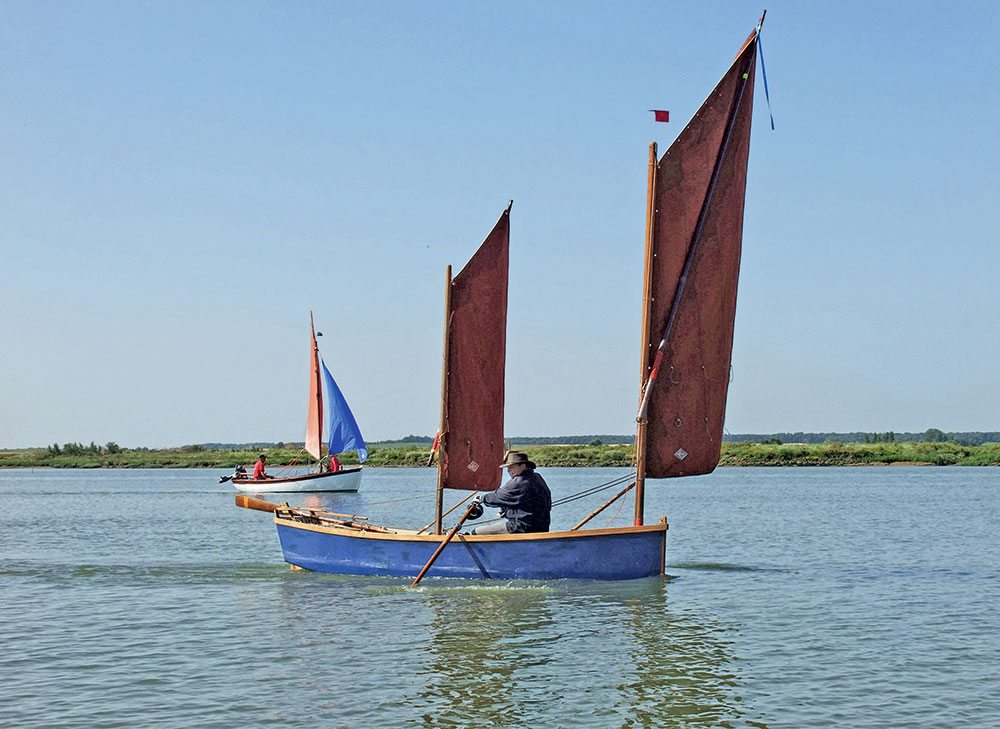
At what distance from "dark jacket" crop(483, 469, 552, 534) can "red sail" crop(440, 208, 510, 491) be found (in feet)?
7.71

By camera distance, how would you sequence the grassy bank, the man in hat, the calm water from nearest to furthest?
the calm water
the man in hat
the grassy bank

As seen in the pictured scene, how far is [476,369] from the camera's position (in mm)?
21141

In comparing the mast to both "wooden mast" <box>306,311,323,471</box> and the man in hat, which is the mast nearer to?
"wooden mast" <box>306,311,323,471</box>

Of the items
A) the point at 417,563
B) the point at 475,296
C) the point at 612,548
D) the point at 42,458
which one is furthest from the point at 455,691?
the point at 42,458

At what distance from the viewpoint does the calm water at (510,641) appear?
11.3m

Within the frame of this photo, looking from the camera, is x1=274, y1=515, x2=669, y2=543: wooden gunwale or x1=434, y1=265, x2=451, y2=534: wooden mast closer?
x1=274, y1=515, x2=669, y2=543: wooden gunwale

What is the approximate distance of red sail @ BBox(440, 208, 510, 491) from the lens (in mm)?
20969

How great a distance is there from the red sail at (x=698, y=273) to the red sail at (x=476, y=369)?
13.1 ft

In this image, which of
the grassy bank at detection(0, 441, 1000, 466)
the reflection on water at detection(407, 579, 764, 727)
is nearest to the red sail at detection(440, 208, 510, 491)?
the reflection on water at detection(407, 579, 764, 727)

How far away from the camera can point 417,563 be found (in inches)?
774

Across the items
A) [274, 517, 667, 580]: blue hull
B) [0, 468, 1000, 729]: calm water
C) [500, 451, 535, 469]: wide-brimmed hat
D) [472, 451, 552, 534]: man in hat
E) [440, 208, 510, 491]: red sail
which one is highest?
[440, 208, 510, 491]: red sail

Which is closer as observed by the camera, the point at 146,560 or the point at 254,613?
the point at 254,613

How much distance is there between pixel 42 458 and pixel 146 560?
332ft

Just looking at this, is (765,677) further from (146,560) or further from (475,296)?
(146,560)
